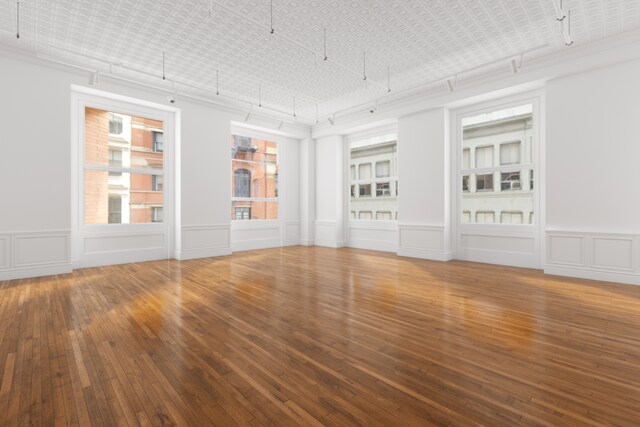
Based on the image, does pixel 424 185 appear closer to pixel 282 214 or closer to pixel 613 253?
pixel 613 253

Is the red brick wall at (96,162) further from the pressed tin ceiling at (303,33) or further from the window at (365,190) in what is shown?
the window at (365,190)

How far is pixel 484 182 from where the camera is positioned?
6.55 metres

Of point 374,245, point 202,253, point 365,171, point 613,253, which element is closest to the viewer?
point 613,253

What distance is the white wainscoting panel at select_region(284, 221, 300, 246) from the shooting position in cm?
958

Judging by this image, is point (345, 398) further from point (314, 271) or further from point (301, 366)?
point (314, 271)

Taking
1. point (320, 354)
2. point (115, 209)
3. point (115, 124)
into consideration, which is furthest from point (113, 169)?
point (320, 354)

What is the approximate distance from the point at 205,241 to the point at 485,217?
6037mm

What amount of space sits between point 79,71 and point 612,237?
8.96m

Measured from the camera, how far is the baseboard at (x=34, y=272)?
16.3ft

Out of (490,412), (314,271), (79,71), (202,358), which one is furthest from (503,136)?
(79,71)

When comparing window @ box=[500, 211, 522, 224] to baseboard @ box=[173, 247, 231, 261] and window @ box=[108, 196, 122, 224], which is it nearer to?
baseboard @ box=[173, 247, 231, 261]

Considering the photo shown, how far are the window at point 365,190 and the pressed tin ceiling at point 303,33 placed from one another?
329 centimetres

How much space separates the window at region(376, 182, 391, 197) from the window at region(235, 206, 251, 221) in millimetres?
3519

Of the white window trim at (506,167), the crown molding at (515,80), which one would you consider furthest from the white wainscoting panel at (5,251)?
the white window trim at (506,167)
